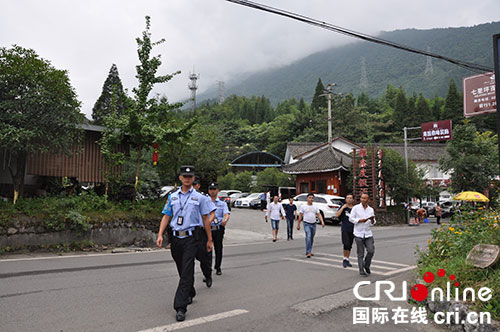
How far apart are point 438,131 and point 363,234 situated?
1214 inches

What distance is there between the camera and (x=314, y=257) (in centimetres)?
1120

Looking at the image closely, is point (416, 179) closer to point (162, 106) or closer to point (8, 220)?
point (162, 106)

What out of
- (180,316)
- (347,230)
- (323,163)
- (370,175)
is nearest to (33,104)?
(180,316)

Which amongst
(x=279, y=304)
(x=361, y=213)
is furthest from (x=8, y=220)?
(x=361, y=213)

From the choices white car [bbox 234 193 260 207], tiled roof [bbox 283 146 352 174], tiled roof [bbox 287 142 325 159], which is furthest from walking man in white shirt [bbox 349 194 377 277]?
tiled roof [bbox 287 142 325 159]

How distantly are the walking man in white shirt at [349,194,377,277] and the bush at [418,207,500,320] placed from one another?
3.88 feet

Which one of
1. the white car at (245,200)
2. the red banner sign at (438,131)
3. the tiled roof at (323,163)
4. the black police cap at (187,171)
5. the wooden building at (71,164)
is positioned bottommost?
the white car at (245,200)

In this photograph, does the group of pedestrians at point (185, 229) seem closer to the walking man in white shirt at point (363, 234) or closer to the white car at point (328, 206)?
the walking man in white shirt at point (363, 234)

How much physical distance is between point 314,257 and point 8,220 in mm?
8301

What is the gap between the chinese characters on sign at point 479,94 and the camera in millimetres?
10766

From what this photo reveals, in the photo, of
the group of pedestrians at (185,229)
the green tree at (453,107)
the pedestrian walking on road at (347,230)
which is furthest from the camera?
the green tree at (453,107)

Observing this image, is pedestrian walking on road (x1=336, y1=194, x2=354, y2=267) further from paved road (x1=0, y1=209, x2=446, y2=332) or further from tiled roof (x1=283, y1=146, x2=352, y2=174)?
tiled roof (x1=283, y1=146, x2=352, y2=174)

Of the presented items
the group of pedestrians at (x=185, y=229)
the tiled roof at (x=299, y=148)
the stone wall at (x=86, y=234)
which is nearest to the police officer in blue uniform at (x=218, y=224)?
the group of pedestrians at (x=185, y=229)

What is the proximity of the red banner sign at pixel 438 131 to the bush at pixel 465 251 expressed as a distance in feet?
94.8
